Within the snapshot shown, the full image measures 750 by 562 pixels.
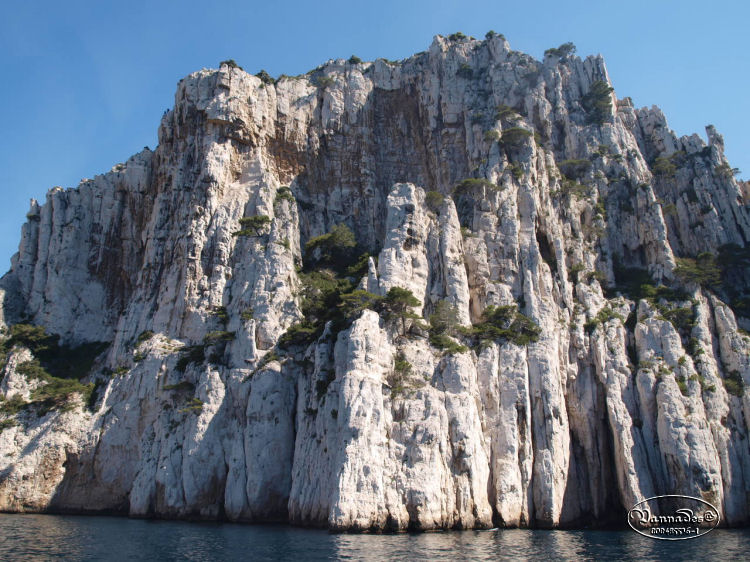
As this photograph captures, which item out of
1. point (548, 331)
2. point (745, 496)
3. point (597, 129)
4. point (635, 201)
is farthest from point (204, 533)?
point (597, 129)

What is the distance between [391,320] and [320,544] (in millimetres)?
18257

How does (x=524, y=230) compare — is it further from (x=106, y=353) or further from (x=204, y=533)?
(x=106, y=353)

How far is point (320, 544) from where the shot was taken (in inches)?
1149

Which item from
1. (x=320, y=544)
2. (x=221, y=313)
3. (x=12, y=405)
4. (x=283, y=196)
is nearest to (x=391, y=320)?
(x=221, y=313)

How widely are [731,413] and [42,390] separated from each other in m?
56.8

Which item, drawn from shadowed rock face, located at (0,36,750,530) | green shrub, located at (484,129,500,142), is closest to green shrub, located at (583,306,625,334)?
shadowed rock face, located at (0,36,750,530)

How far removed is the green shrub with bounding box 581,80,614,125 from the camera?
71000 mm

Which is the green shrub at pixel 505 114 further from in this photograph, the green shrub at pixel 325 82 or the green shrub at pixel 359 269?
the green shrub at pixel 359 269

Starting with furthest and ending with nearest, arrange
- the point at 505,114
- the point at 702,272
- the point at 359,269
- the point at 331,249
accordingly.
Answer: the point at 505,114 → the point at 331,249 → the point at 359,269 → the point at 702,272

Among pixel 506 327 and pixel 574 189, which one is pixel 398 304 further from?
pixel 574 189

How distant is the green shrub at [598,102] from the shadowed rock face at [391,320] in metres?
0.44

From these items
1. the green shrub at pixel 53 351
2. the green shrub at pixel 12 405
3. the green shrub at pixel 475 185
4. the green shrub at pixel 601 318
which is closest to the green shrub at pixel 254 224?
the green shrub at pixel 475 185

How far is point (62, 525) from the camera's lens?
3903 centimetres

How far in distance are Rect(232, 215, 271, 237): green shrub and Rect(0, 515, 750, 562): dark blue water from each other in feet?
88.3
